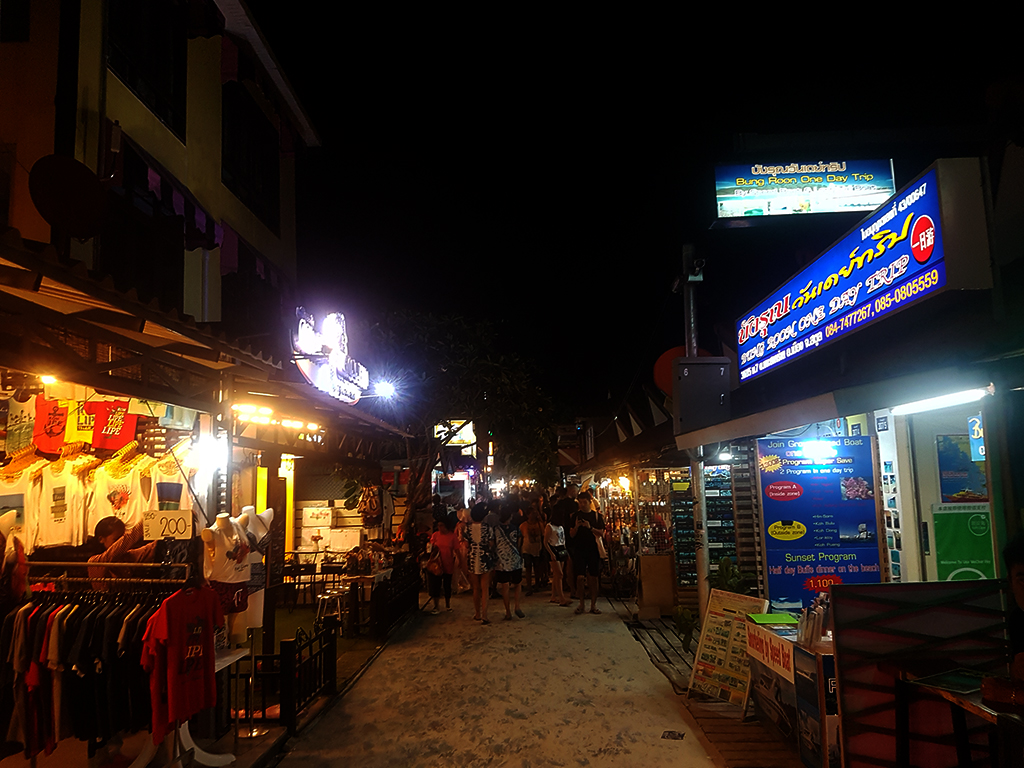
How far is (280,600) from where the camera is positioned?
1247cm

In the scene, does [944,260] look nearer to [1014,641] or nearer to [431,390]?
[1014,641]

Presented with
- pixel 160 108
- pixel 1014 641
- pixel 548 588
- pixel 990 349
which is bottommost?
pixel 548 588

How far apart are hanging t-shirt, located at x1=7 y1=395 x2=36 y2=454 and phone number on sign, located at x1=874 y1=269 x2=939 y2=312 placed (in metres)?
7.86

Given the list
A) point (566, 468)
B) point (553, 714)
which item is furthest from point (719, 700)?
point (566, 468)

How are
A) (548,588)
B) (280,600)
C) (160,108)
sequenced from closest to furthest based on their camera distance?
(160,108) < (280,600) < (548,588)

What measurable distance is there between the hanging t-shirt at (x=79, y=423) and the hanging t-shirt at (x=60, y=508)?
29.1 inches

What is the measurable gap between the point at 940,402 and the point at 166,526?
7.38 meters

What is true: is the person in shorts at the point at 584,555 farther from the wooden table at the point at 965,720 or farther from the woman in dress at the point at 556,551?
the wooden table at the point at 965,720

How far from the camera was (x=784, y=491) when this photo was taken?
23.2 feet

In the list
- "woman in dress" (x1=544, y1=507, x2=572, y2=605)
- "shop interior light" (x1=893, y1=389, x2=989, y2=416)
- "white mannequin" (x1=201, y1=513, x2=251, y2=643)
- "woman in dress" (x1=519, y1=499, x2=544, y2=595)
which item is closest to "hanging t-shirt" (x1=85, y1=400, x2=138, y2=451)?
"white mannequin" (x1=201, y1=513, x2=251, y2=643)

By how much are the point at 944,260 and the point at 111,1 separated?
11.3m

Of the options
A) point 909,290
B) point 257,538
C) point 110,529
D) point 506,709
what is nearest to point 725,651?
point 506,709

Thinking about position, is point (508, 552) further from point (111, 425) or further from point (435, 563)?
point (111, 425)

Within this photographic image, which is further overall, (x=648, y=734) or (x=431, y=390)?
(x=431, y=390)
